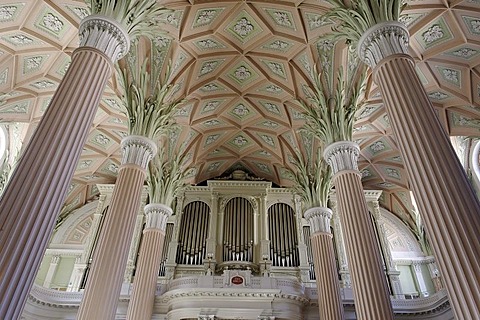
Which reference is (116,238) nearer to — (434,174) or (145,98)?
(145,98)

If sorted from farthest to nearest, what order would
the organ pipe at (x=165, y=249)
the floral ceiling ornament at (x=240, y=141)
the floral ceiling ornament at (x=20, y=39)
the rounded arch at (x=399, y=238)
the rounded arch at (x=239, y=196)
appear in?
the floral ceiling ornament at (x=240, y=141) < the rounded arch at (x=399, y=238) < the rounded arch at (x=239, y=196) < the organ pipe at (x=165, y=249) < the floral ceiling ornament at (x=20, y=39)

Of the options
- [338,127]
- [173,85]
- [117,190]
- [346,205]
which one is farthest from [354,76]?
[117,190]

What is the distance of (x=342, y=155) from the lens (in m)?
10.5

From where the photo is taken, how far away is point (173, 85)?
12.6 m

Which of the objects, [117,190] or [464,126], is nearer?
[117,190]

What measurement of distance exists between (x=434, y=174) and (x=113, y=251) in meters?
6.49

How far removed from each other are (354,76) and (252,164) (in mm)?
8472

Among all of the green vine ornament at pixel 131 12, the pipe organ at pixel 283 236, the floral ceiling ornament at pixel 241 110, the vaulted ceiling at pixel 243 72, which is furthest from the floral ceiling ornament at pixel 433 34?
the pipe organ at pixel 283 236

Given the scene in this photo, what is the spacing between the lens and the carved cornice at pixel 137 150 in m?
10.2

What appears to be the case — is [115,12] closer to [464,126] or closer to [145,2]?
[145,2]

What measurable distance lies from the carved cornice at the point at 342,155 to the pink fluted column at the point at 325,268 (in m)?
3.24

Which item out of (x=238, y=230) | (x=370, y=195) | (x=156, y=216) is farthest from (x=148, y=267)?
(x=370, y=195)

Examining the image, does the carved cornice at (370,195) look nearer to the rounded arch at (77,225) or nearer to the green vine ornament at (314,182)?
the green vine ornament at (314,182)

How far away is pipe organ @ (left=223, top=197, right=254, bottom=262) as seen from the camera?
15.8 metres
